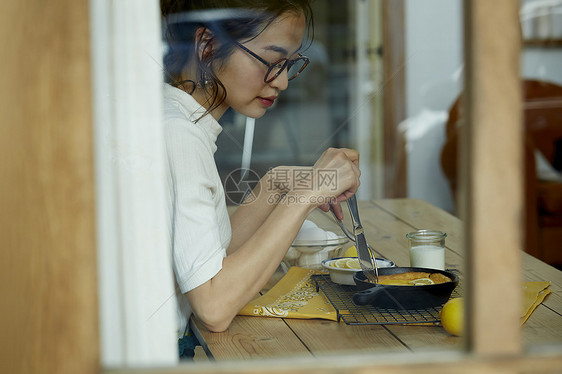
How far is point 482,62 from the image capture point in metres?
0.65

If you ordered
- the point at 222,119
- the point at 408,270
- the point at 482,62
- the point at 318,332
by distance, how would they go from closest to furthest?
the point at 482,62, the point at 318,332, the point at 408,270, the point at 222,119

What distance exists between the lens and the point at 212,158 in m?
1.12

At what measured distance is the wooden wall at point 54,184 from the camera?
2.15 ft

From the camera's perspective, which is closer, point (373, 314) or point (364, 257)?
point (373, 314)

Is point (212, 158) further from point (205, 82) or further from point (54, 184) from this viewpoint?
point (54, 184)

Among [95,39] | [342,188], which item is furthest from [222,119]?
[95,39]

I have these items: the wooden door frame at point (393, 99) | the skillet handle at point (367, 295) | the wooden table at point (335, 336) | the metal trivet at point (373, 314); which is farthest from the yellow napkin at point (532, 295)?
the wooden door frame at point (393, 99)

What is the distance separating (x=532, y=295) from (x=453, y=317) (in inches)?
10.1

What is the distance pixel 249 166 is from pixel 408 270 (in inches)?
24.0

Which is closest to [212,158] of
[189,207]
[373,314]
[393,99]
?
[189,207]

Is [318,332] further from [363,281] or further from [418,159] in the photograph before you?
[418,159]

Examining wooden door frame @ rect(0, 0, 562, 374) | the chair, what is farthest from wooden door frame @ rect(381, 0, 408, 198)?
wooden door frame @ rect(0, 0, 562, 374)

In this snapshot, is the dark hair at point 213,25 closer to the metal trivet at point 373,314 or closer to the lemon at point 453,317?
the metal trivet at point 373,314

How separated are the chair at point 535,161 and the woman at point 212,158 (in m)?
1.20
